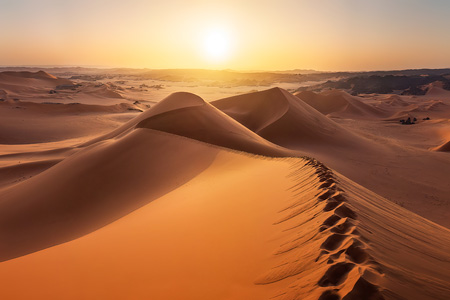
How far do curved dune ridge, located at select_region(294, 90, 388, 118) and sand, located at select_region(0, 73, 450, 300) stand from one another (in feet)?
69.2

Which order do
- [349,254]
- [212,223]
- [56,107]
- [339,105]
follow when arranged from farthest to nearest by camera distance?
1. [339,105]
2. [56,107]
3. [212,223]
4. [349,254]

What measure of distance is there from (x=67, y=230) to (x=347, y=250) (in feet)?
18.0

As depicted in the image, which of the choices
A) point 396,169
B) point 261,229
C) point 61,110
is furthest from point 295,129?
point 61,110

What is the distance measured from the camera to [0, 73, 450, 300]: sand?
8.48 feet

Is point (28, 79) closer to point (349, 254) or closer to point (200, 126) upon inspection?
point (200, 126)

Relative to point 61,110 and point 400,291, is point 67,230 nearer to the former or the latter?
point 400,291

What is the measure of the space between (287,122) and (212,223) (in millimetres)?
15029

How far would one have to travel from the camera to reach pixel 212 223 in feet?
13.7

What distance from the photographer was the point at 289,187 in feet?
16.8

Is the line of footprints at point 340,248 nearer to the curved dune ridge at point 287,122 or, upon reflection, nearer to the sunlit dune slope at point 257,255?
the sunlit dune slope at point 257,255

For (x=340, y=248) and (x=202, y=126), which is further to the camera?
(x=202, y=126)

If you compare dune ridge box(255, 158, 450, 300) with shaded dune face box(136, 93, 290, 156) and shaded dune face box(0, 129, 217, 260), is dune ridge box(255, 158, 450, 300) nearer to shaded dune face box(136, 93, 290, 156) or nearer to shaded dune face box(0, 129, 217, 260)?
shaded dune face box(0, 129, 217, 260)

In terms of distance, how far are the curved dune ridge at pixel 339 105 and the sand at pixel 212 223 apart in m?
21.1

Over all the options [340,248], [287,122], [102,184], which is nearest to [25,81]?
[287,122]
